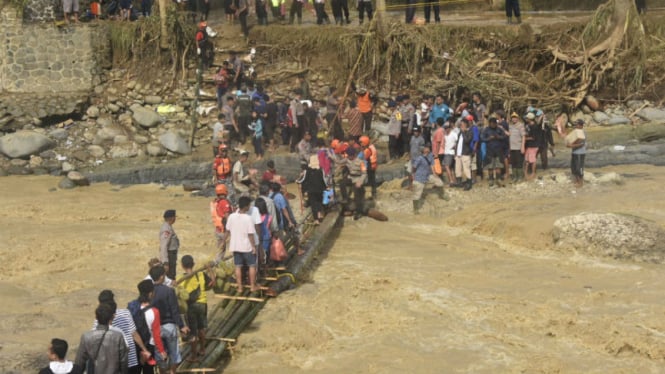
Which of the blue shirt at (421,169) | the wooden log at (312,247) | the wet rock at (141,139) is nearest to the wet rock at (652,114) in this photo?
the blue shirt at (421,169)

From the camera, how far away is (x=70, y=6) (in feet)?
80.8

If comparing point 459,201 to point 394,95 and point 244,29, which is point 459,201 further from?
point 244,29

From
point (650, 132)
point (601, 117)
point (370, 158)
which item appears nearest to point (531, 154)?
point (370, 158)

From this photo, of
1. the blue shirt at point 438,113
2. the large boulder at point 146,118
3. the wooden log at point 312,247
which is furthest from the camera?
the large boulder at point 146,118

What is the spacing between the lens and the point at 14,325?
39.8 feet

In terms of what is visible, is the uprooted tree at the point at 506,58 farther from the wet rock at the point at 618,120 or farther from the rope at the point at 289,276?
the rope at the point at 289,276

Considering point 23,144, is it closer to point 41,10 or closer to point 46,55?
point 46,55

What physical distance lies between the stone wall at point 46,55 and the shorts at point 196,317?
15.7 metres

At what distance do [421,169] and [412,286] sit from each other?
444cm

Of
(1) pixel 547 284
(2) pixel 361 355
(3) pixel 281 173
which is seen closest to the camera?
(2) pixel 361 355

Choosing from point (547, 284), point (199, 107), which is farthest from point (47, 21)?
point (547, 284)

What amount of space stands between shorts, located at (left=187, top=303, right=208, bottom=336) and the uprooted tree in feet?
44.3

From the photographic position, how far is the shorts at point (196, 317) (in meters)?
10.3

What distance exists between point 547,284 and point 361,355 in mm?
3504
